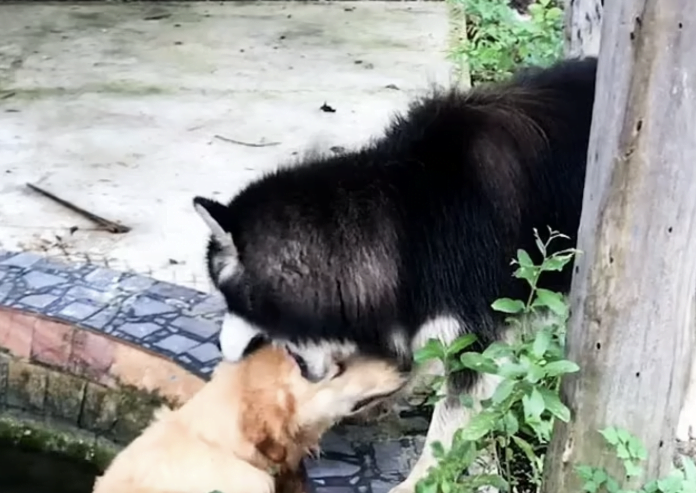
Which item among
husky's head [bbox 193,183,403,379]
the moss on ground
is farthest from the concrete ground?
husky's head [bbox 193,183,403,379]

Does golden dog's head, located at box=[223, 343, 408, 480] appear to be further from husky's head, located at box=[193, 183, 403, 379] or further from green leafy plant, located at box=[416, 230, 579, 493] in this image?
green leafy plant, located at box=[416, 230, 579, 493]

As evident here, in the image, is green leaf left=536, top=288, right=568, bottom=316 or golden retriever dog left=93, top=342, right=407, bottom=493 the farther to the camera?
golden retriever dog left=93, top=342, right=407, bottom=493

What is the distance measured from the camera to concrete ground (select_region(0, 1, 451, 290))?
495cm

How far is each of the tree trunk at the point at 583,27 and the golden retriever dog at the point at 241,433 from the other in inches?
91.6

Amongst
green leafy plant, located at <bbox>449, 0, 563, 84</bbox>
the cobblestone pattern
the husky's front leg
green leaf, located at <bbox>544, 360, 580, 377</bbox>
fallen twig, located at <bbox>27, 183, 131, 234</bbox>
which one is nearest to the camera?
green leaf, located at <bbox>544, 360, 580, 377</bbox>

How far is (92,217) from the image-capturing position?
498cm

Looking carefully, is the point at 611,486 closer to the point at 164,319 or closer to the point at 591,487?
the point at 591,487

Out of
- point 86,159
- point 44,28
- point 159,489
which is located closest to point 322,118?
point 86,159

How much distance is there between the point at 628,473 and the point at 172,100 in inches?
188

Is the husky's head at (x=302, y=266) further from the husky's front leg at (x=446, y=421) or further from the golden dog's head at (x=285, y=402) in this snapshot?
the husky's front leg at (x=446, y=421)

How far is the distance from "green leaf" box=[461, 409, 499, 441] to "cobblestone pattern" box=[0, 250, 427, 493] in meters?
0.73

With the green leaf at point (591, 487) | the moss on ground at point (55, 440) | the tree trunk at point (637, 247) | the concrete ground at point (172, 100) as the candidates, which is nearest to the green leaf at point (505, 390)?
the tree trunk at point (637, 247)

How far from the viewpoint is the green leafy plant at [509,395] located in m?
2.18

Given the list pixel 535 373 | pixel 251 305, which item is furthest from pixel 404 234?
pixel 535 373
